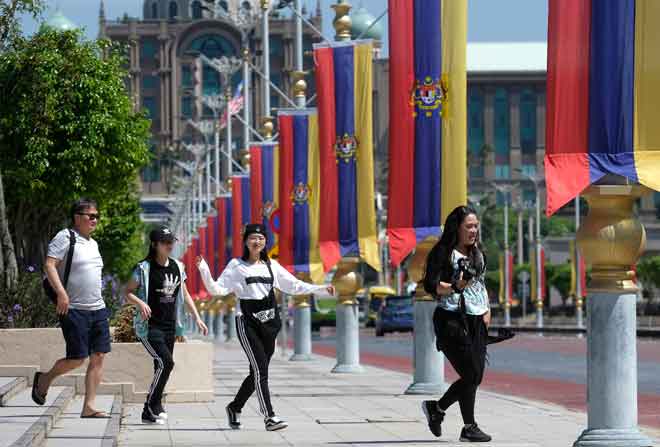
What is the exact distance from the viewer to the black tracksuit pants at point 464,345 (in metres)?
12.7

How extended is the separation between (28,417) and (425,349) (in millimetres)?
7077

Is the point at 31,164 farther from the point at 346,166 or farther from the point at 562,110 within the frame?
the point at 562,110

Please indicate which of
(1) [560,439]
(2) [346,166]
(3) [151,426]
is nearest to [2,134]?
(2) [346,166]

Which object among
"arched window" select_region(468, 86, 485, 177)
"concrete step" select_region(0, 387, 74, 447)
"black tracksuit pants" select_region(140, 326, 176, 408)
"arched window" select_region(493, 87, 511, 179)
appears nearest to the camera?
"concrete step" select_region(0, 387, 74, 447)

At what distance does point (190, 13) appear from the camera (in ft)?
647

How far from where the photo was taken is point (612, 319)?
11.7 meters

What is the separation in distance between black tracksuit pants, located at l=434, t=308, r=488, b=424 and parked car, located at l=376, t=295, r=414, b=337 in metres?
58.9

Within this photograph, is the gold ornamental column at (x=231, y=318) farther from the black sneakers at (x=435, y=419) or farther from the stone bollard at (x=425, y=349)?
the black sneakers at (x=435, y=419)

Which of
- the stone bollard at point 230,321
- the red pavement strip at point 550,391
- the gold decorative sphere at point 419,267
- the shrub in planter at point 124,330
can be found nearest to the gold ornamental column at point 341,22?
the red pavement strip at point 550,391

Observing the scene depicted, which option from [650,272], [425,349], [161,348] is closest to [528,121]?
[650,272]

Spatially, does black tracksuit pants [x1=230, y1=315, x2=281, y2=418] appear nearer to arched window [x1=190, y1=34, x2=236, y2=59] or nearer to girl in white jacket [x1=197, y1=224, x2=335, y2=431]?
girl in white jacket [x1=197, y1=224, x2=335, y2=431]

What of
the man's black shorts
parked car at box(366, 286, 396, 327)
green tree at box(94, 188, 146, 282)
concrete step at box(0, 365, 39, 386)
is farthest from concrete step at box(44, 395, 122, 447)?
parked car at box(366, 286, 396, 327)

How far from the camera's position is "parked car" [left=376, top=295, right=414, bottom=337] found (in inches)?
2842

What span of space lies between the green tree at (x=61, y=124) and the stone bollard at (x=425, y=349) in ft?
48.3
